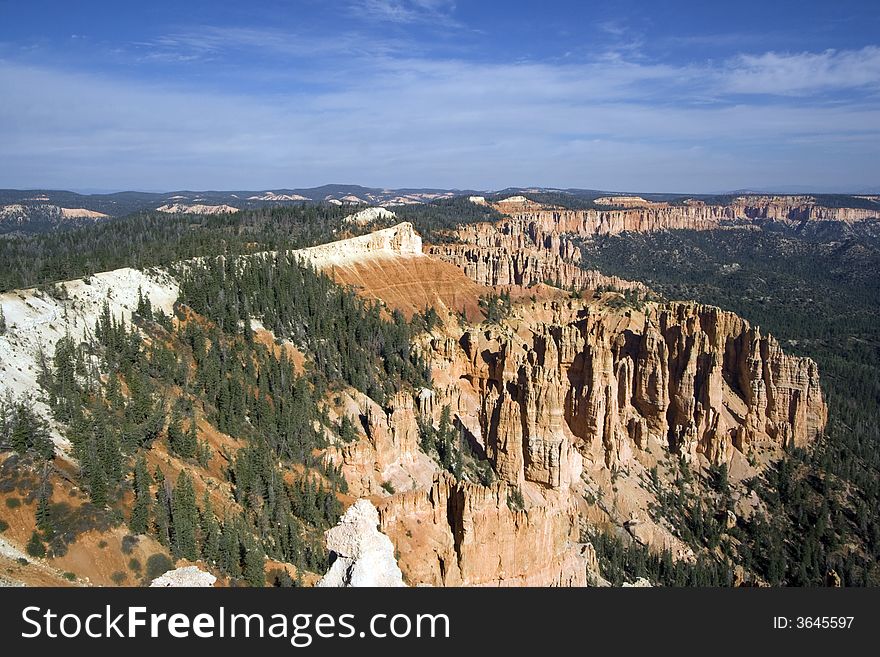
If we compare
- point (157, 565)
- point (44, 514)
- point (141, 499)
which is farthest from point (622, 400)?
point (44, 514)

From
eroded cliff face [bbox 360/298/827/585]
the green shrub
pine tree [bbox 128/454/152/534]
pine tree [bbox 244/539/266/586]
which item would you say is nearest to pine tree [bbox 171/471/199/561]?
the green shrub

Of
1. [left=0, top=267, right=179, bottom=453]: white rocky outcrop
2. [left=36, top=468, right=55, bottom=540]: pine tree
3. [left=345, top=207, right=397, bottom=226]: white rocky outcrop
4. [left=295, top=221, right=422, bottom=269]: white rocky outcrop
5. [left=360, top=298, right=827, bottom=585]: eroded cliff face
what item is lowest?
[left=360, top=298, right=827, bottom=585]: eroded cliff face

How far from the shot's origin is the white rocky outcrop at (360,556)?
845 inches

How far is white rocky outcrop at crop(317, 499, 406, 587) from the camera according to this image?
2147 centimetres

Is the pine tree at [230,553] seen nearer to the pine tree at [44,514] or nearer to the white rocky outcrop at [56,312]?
the pine tree at [44,514]

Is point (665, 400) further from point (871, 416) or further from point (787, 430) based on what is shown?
point (871, 416)

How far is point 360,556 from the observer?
2156 centimetres

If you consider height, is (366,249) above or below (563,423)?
above

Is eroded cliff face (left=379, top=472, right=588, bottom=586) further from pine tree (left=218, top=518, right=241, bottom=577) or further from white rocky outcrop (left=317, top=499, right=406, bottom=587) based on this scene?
pine tree (left=218, top=518, right=241, bottom=577)

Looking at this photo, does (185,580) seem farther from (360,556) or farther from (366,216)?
(366,216)

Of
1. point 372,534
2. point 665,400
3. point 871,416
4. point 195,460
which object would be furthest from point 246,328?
point 871,416

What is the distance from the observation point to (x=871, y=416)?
76500 millimetres

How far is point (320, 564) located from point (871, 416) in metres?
76.0

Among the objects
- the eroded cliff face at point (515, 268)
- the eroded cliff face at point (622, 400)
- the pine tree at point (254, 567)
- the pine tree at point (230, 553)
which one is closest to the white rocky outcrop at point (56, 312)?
the pine tree at point (230, 553)
